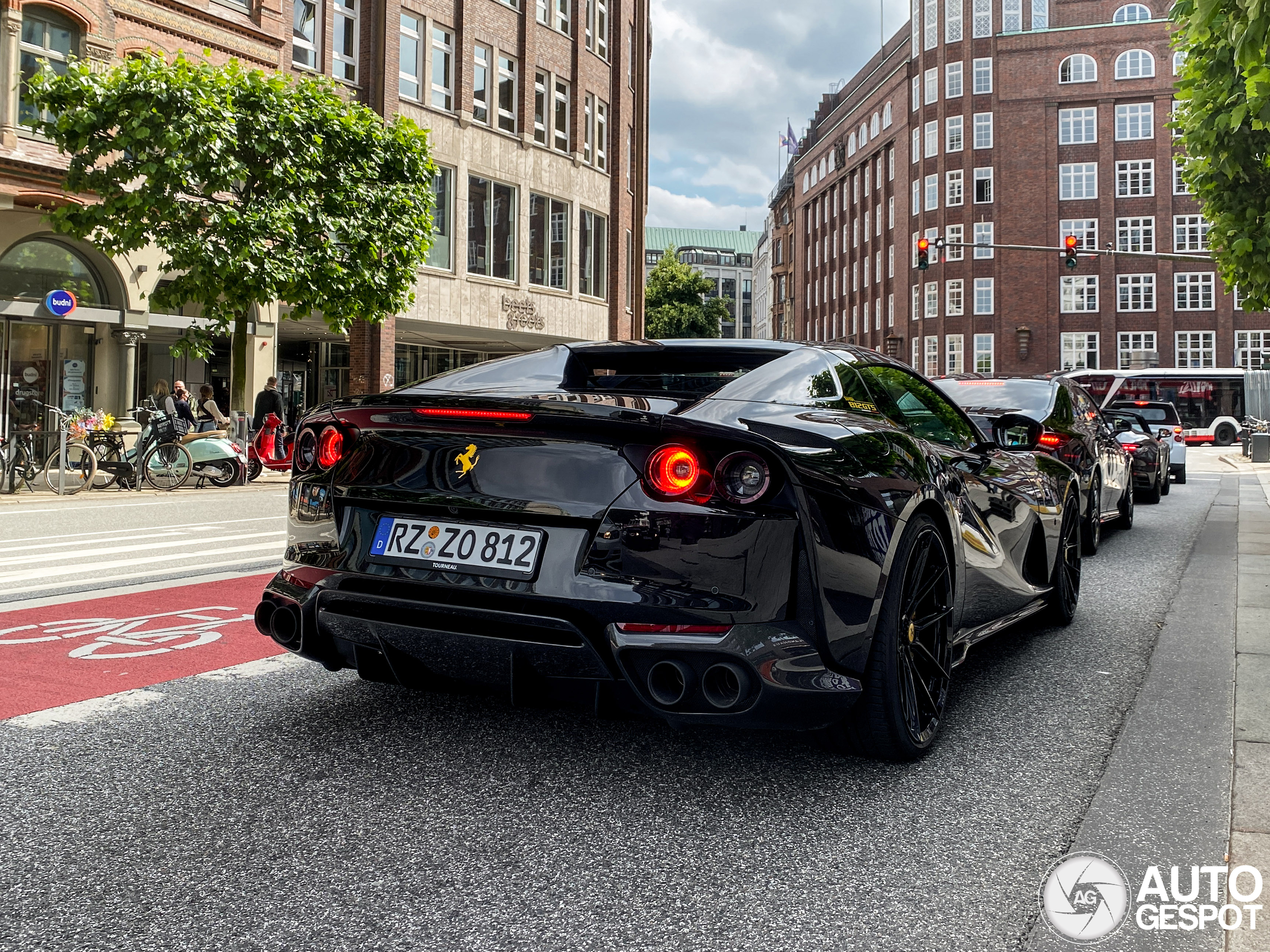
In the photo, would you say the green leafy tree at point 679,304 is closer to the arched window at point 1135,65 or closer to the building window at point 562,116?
the arched window at point 1135,65

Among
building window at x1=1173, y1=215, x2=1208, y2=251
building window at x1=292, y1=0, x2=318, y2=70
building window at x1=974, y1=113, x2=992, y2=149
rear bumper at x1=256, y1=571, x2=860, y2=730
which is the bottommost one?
rear bumper at x1=256, y1=571, x2=860, y2=730

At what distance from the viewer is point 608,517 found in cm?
309

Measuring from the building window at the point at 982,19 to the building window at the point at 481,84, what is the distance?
42.1 m

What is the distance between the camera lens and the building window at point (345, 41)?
29.3 m

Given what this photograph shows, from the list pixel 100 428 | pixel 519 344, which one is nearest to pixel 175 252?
pixel 100 428

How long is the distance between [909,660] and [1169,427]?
857 inches

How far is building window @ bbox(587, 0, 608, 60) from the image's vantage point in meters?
37.3

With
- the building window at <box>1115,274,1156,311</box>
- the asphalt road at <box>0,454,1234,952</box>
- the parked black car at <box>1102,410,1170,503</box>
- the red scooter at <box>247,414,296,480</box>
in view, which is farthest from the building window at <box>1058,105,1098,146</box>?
the asphalt road at <box>0,454,1234,952</box>

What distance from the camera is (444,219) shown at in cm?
3148

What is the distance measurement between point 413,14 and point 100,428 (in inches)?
710

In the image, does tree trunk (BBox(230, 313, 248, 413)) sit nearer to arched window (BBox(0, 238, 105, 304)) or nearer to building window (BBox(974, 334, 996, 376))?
arched window (BBox(0, 238, 105, 304))

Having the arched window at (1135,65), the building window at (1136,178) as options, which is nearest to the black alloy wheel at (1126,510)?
the building window at (1136,178)

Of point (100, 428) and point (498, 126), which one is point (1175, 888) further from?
point (498, 126)

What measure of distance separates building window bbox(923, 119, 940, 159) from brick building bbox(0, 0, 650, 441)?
30879 millimetres
